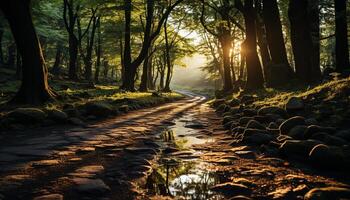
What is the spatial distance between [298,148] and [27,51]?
31.3ft

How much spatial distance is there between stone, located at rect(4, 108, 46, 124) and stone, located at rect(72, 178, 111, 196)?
502cm

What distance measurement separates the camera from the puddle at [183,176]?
3.78 meters

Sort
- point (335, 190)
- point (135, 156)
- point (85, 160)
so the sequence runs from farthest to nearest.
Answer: point (135, 156)
point (85, 160)
point (335, 190)

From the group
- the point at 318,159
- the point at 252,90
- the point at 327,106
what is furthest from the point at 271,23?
the point at 318,159

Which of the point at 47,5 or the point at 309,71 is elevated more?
the point at 47,5

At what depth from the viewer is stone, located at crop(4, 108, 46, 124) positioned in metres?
8.41

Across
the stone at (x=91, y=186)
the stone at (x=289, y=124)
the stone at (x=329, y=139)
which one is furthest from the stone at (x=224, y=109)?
the stone at (x=91, y=186)

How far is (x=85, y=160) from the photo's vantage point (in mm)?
5168

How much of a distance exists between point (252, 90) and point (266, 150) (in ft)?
34.8

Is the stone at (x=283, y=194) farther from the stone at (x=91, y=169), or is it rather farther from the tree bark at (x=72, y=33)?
the tree bark at (x=72, y=33)

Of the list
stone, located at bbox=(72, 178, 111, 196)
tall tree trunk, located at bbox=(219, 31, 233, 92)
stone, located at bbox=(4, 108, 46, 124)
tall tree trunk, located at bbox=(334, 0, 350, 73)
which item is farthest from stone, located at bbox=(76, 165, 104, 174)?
tall tree trunk, located at bbox=(219, 31, 233, 92)

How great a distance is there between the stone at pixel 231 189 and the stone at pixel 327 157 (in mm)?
1333

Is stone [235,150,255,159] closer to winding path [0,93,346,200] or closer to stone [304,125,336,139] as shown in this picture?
winding path [0,93,346,200]

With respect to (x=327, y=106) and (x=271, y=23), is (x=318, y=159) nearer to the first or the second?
(x=327, y=106)
